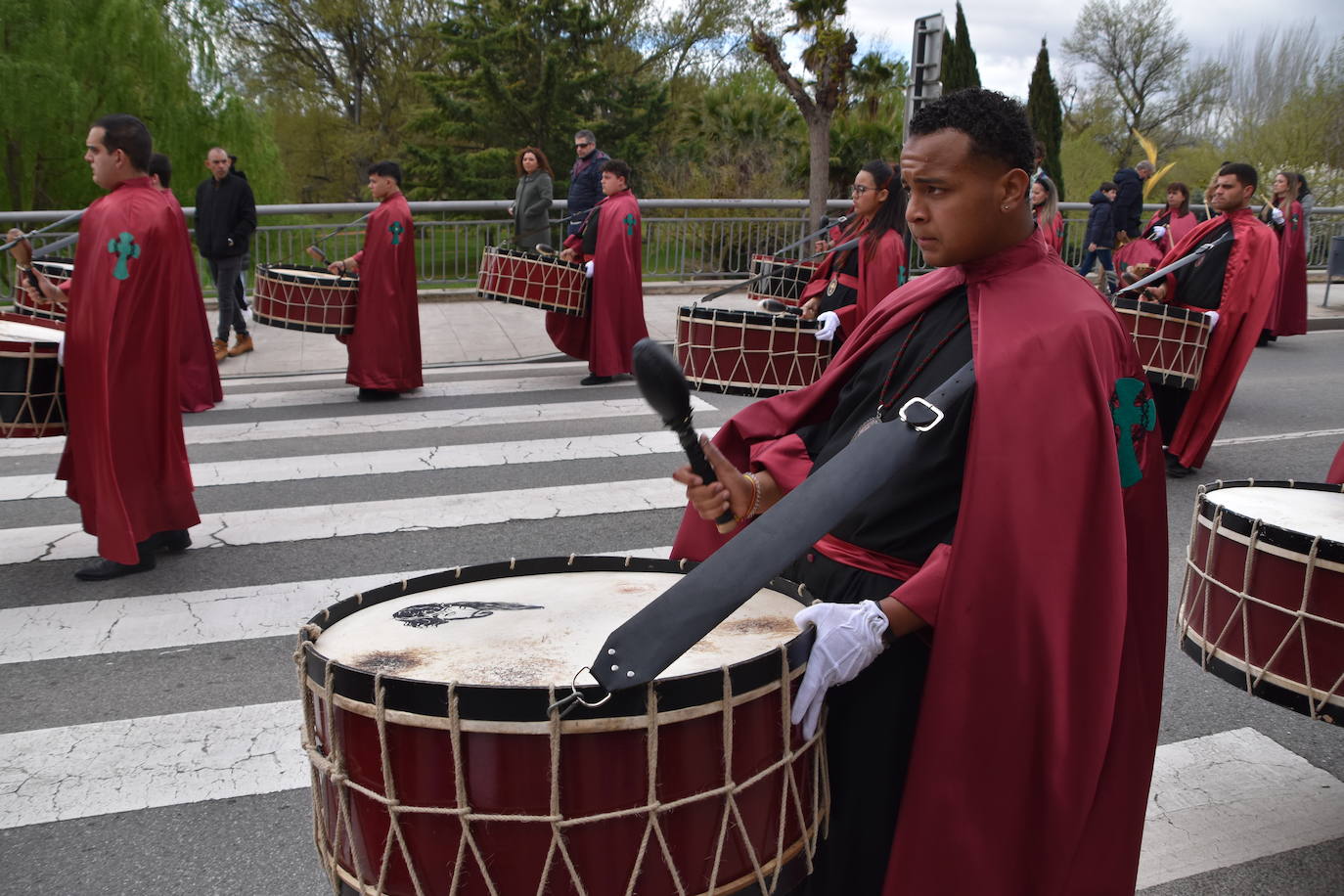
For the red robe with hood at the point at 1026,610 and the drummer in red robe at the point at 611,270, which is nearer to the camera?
the red robe with hood at the point at 1026,610

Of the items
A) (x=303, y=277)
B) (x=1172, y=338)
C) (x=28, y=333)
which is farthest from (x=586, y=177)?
(x=28, y=333)

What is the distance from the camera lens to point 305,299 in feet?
31.7

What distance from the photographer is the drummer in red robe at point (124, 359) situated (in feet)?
17.4

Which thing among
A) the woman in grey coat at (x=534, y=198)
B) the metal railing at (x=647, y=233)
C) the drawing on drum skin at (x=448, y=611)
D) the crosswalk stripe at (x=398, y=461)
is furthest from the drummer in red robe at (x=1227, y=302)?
the woman in grey coat at (x=534, y=198)

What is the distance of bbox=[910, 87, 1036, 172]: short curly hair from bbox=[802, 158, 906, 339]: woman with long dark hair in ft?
14.2

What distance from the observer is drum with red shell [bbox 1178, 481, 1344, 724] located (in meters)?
2.86

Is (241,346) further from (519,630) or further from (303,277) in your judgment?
(519,630)

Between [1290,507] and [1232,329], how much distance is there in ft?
16.2

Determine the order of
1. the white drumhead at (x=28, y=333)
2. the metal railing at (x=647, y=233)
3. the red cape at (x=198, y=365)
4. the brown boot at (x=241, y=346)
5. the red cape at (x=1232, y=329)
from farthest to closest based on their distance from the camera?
the metal railing at (x=647, y=233) → the brown boot at (x=241, y=346) → the red cape at (x=198, y=365) → the red cape at (x=1232, y=329) → the white drumhead at (x=28, y=333)

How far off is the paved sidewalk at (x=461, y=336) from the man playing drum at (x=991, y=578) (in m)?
9.71

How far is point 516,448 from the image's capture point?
8219mm

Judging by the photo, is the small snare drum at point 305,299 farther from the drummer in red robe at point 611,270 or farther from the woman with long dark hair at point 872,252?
the woman with long dark hair at point 872,252

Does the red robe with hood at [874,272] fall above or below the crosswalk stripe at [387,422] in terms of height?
above

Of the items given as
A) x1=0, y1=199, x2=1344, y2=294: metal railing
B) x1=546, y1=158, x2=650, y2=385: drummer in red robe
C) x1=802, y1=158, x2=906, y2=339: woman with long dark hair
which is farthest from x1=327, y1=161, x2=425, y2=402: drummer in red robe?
x1=802, y1=158, x2=906, y2=339: woman with long dark hair
